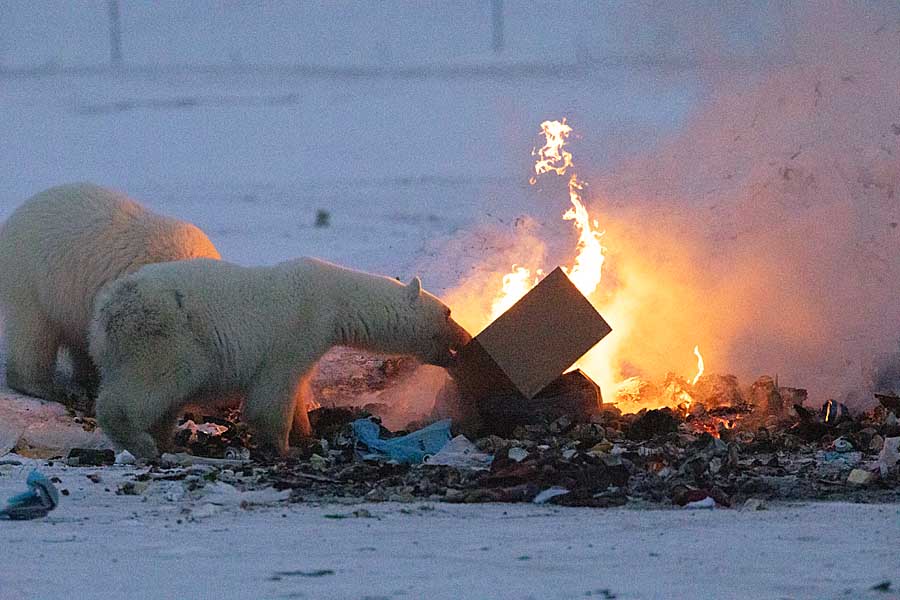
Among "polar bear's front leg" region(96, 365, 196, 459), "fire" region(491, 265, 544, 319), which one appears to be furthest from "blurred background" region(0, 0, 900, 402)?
"polar bear's front leg" region(96, 365, 196, 459)

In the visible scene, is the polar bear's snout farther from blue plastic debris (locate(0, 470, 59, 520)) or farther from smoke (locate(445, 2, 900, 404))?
blue plastic debris (locate(0, 470, 59, 520))

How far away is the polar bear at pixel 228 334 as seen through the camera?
27.7ft

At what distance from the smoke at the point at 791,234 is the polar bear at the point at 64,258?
10.1ft

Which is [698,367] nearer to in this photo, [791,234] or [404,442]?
[791,234]

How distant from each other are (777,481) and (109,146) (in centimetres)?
1947

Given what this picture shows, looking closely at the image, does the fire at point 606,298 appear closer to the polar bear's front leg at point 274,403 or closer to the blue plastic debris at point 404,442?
the blue plastic debris at point 404,442

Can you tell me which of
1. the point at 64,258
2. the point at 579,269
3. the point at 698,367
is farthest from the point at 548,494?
the point at 64,258

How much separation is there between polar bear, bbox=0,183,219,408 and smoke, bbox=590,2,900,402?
309cm

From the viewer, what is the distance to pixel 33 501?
6.62m

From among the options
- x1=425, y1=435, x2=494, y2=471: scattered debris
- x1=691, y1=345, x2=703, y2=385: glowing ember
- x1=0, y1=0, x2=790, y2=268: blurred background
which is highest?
x1=0, y1=0, x2=790, y2=268: blurred background

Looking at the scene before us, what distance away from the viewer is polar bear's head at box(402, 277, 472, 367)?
9.41m

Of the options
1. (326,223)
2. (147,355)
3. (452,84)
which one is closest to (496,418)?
(147,355)

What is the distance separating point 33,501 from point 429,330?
3313 mm

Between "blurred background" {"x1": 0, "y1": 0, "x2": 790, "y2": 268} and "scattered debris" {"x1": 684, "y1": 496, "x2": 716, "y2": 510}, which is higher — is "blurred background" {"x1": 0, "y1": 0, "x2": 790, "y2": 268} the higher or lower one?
the higher one
